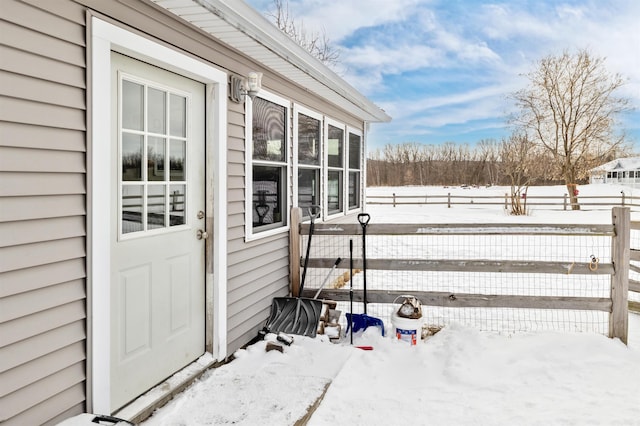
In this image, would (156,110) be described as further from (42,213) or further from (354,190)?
(354,190)

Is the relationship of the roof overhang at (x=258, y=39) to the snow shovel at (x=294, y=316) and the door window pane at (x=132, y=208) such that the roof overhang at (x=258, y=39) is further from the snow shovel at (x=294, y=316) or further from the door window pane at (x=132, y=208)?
the snow shovel at (x=294, y=316)

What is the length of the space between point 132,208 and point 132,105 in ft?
1.85

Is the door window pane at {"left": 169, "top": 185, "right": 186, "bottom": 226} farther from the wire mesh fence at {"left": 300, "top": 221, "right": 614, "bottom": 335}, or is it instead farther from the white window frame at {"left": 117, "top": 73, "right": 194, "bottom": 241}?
the wire mesh fence at {"left": 300, "top": 221, "right": 614, "bottom": 335}

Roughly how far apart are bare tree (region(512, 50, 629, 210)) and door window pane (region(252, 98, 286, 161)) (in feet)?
63.1

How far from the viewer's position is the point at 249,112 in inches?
145

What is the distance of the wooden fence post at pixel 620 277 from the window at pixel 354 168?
3.79m

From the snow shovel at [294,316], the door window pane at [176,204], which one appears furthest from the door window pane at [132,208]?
the snow shovel at [294,316]

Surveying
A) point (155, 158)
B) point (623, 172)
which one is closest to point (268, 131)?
point (155, 158)

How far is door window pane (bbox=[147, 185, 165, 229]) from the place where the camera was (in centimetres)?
267

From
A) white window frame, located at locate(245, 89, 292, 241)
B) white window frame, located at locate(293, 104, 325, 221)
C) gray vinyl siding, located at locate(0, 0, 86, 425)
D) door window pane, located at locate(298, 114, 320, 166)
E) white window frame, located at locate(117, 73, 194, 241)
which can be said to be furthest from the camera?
door window pane, located at locate(298, 114, 320, 166)

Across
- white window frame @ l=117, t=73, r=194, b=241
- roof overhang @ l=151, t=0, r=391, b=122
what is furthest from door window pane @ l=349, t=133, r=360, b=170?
white window frame @ l=117, t=73, r=194, b=241

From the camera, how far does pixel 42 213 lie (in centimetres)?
191

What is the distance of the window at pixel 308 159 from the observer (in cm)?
499

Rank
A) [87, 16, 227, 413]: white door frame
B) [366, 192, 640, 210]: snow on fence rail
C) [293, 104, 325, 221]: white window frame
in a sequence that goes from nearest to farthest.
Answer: [87, 16, 227, 413]: white door frame, [293, 104, 325, 221]: white window frame, [366, 192, 640, 210]: snow on fence rail
